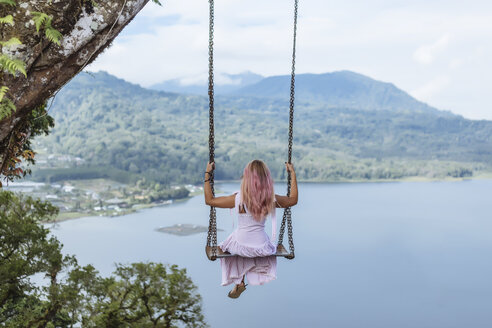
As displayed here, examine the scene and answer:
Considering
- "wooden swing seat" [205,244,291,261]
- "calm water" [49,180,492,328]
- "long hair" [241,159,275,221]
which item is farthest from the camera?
"calm water" [49,180,492,328]

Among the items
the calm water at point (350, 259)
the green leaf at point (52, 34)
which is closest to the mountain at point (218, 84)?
the calm water at point (350, 259)

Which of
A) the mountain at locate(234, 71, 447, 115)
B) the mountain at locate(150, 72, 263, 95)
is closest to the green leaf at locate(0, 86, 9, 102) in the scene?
the mountain at locate(234, 71, 447, 115)

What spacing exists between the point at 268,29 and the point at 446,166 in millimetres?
42289

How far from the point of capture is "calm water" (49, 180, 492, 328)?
92.0 feet

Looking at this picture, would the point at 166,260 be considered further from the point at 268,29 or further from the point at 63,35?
the point at 268,29

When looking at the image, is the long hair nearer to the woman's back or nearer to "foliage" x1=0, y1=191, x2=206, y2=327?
the woman's back

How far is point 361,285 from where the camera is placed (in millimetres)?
31219

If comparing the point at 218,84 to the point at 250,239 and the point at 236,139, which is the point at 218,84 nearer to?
the point at 236,139

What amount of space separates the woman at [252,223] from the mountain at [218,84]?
131127mm

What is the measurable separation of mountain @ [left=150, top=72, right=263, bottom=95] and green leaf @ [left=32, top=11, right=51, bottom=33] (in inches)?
5191

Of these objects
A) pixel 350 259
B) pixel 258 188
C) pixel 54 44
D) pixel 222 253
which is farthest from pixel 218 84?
pixel 54 44

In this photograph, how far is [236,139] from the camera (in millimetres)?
77125

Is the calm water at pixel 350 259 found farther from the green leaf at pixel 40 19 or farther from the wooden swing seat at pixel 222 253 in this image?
the green leaf at pixel 40 19

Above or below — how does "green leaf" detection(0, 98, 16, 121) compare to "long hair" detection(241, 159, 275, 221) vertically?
above
